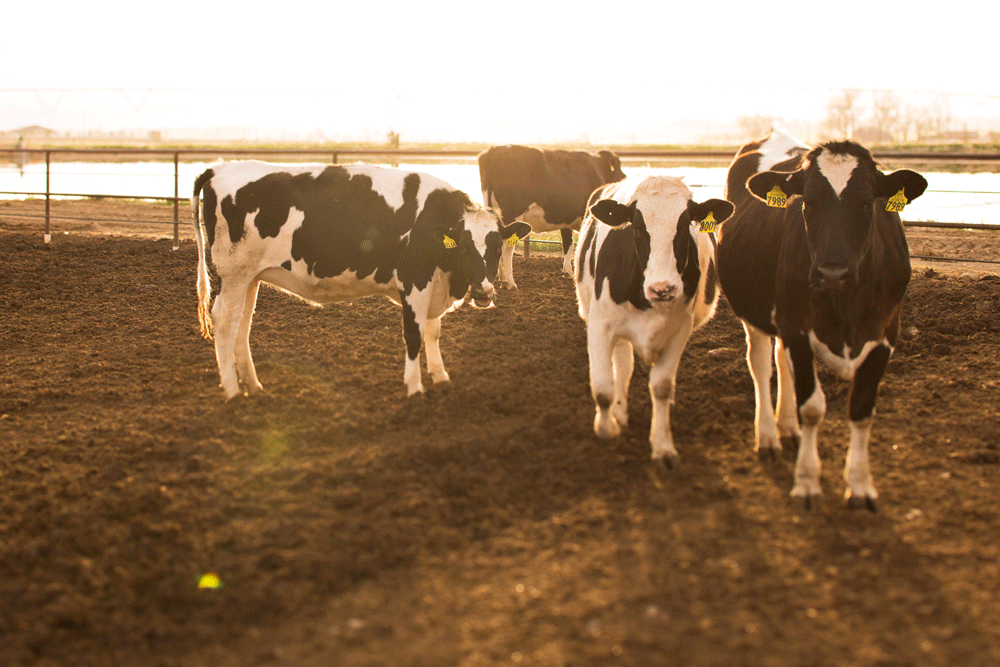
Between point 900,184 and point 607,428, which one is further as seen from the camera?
point 607,428

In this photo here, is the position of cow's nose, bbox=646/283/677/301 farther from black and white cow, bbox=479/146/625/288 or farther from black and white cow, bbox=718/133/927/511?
black and white cow, bbox=479/146/625/288

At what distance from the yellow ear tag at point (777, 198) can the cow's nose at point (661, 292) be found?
0.70 m

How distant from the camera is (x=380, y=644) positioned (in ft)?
9.69

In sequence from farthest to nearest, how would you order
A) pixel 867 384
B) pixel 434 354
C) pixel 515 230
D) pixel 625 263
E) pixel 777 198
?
pixel 515 230 → pixel 434 354 → pixel 625 263 → pixel 777 198 → pixel 867 384

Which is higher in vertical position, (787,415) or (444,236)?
(444,236)

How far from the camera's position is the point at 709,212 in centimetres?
476

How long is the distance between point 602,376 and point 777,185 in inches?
54.9

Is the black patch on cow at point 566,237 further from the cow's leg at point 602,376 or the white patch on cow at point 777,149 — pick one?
the cow's leg at point 602,376

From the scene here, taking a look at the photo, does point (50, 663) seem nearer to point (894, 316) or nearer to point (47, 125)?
point (894, 316)

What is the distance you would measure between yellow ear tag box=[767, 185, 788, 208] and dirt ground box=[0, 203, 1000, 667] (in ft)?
4.61

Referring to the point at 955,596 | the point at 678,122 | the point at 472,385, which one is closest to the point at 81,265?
the point at 472,385

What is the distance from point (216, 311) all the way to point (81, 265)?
539 cm

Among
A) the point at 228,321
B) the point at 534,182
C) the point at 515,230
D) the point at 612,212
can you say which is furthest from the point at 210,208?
the point at 534,182

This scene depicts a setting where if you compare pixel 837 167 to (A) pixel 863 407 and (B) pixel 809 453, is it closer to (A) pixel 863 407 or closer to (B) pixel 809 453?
(A) pixel 863 407
